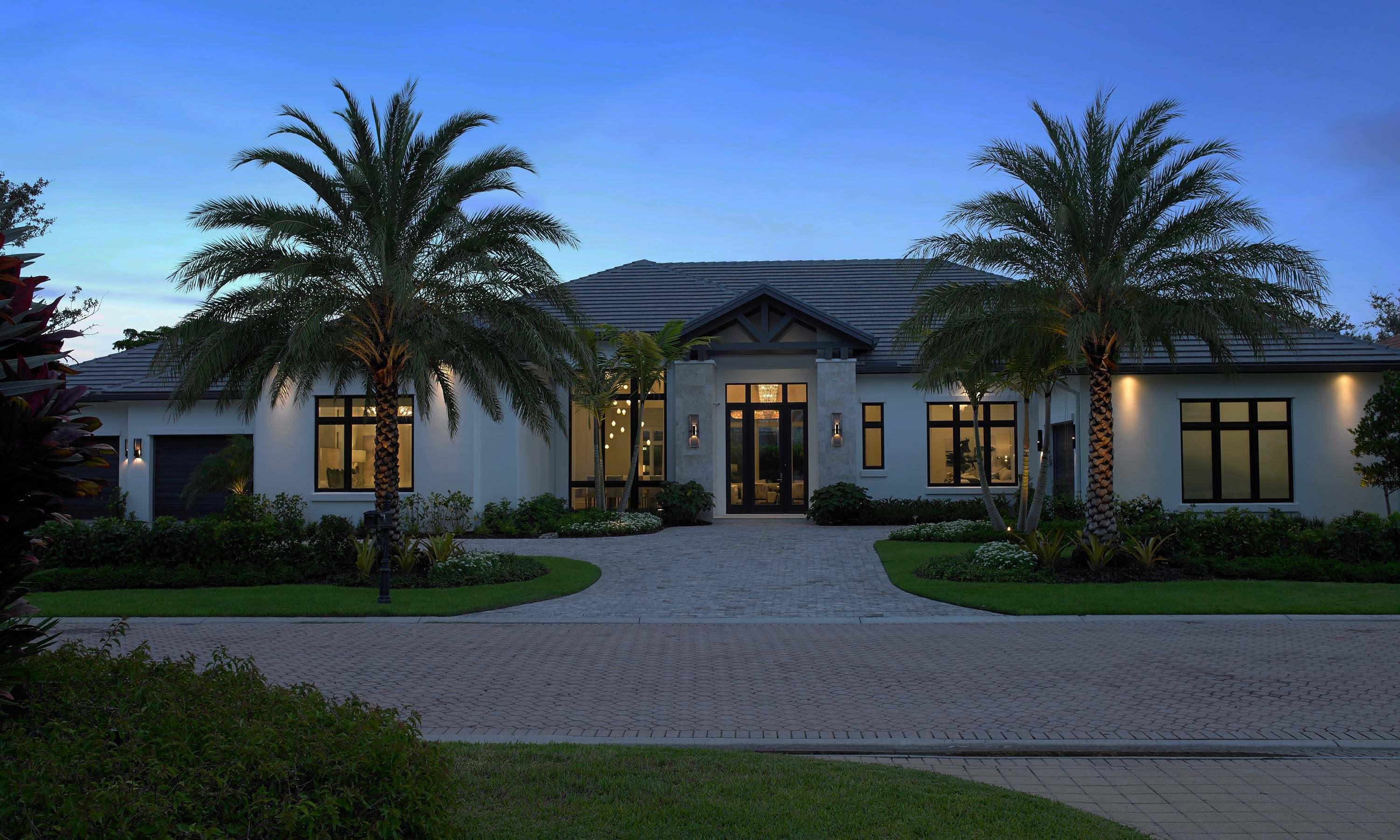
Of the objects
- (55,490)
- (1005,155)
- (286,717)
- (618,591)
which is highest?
(1005,155)

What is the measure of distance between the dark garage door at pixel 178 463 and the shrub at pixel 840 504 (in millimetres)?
14769

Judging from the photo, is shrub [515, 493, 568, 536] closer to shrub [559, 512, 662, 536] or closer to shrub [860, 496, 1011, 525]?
shrub [559, 512, 662, 536]

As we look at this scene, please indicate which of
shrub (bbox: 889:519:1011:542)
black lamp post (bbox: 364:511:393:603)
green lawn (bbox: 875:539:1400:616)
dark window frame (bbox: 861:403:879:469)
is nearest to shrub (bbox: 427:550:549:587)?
black lamp post (bbox: 364:511:393:603)

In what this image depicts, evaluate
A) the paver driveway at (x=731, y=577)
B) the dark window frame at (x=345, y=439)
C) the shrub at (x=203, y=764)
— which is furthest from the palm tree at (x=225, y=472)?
the shrub at (x=203, y=764)

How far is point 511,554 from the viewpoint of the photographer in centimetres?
1582

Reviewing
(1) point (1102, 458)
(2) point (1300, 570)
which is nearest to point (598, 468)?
(1) point (1102, 458)

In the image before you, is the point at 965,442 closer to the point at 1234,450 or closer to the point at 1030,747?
the point at 1234,450

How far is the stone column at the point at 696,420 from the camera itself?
910 inches

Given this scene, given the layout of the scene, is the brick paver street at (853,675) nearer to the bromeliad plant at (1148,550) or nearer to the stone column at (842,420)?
the bromeliad plant at (1148,550)

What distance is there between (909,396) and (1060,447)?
14.0 feet

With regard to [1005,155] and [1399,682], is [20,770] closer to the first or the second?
[1399,682]

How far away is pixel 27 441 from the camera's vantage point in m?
3.49

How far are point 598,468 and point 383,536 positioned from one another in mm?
9834

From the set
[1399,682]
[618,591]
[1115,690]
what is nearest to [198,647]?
[618,591]
